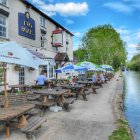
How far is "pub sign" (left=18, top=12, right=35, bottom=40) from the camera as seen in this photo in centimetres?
2069

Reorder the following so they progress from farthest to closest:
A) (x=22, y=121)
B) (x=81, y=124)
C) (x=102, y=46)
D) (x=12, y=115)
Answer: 1. (x=102, y=46)
2. (x=81, y=124)
3. (x=22, y=121)
4. (x=12, y=115)

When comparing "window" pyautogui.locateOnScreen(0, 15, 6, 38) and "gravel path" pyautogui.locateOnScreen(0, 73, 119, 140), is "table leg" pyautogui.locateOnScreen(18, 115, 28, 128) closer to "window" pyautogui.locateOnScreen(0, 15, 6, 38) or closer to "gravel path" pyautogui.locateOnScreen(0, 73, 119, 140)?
"gravel path" pyautogui.locateOnScreen(0, 73, 119, 140)

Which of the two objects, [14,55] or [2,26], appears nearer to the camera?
[14,55]

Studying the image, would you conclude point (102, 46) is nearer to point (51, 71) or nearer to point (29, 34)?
point (51, 71)

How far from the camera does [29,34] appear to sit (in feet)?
73.3

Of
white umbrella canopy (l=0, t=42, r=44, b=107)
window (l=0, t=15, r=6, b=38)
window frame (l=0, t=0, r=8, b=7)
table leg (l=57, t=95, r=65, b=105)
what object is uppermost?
window frame (l=0, t=0, r=8, b=7)

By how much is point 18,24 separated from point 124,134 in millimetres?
15039

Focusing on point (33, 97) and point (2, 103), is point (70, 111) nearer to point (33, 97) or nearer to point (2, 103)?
point (33, 97)

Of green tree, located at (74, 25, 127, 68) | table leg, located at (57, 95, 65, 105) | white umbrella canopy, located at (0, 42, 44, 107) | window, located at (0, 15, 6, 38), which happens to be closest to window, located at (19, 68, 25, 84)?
window, located at (0, 15, 6, 38)

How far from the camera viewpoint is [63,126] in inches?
350

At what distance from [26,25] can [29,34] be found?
3.14 ft

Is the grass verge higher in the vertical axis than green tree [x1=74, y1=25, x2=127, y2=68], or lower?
lower

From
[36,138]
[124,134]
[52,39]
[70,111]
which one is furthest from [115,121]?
[52,39]

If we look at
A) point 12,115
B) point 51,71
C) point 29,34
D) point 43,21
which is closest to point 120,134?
point 12,115
